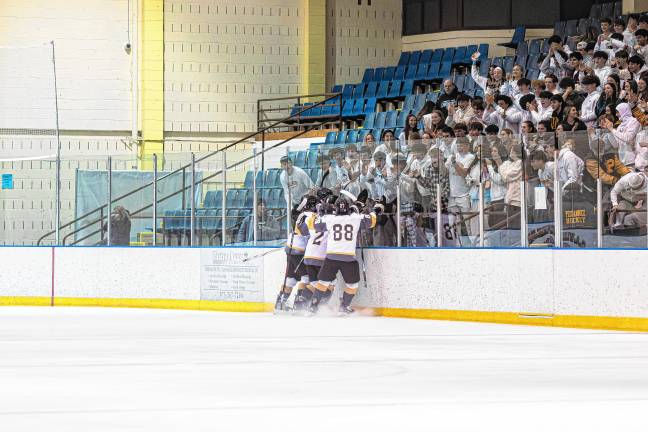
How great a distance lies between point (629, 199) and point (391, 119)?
9.43m

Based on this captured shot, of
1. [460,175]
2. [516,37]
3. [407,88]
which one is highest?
[516,37]

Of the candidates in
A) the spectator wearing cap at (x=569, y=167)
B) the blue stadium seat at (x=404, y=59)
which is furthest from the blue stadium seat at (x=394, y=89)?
the spectator wearing cap at (x=569, y=167)

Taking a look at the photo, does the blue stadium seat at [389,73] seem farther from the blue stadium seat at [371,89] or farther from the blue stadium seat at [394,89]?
the blue stadium seat at [394,89]

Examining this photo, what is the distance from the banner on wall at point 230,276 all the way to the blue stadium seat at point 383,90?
686 centimetres

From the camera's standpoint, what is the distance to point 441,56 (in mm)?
24359

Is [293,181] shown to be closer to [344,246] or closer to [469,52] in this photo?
[344,246]

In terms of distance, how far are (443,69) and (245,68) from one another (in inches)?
190

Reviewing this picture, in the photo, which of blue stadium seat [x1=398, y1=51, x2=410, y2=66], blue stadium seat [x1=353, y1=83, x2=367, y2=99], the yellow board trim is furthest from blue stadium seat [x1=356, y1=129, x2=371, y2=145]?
the yellow board trim

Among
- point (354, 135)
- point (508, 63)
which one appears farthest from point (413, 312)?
point (508, 63)

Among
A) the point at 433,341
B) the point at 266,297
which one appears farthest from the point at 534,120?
the point at 433,341

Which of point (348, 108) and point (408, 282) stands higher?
point (348, 108)

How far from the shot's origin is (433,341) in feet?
39.5

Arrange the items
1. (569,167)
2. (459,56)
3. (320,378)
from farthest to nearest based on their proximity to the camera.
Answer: (459,56), (569,167), (320,378)

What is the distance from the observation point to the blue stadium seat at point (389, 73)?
24902 millimetres
